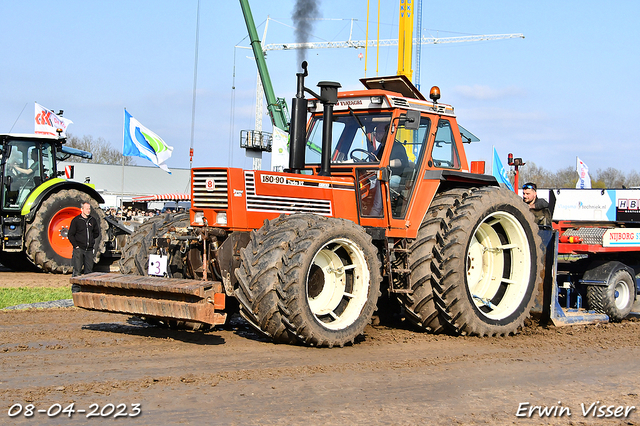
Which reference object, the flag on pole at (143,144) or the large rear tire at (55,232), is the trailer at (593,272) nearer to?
the large rear tire at (55,232)

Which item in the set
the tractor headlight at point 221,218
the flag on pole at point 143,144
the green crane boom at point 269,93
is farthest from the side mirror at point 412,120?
the flag on pole at point 143,144

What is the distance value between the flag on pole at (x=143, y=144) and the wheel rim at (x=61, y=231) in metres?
4.78

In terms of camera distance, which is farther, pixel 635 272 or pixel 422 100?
pixel 635 272

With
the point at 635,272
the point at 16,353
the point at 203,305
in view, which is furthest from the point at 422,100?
the point at 16,353

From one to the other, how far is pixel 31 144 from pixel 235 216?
9884 mm

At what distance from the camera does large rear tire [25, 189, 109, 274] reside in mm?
13594

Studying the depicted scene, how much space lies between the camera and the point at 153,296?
6.06m

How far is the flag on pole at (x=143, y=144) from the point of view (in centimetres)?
1888

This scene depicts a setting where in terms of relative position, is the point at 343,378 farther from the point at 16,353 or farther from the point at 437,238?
the point at 16,353

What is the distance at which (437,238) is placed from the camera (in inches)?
281

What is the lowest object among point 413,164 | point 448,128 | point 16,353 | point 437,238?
point 16,353

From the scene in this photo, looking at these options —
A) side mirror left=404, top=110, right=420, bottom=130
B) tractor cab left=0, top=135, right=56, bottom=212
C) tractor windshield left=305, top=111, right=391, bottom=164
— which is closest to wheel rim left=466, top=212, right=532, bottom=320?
side mirror left=404, top=110, right=420, bottom=130

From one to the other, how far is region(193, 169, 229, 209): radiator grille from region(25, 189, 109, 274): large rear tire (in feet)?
25.4

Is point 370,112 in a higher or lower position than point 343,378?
higher
